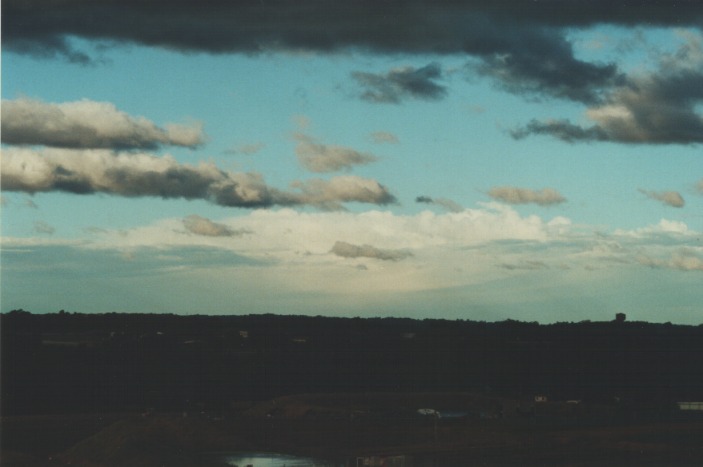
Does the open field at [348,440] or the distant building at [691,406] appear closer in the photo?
the open field at [348,440]

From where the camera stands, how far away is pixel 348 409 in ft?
400

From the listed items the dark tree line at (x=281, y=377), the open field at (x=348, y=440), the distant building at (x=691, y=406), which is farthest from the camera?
the dark tree line at (x=281, y=377)

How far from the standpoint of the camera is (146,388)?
15388 centimetres

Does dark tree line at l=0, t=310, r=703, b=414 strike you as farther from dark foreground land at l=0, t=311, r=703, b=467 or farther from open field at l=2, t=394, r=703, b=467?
open field at l=2, t=394, r=703, b=467

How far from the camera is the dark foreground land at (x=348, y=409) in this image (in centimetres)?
8181

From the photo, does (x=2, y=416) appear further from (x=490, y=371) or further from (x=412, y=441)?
(x=490, y=371)

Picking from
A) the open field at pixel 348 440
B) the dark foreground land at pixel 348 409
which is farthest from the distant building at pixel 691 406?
the open field at pixel 348 440

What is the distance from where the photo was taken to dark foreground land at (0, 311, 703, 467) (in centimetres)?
8181

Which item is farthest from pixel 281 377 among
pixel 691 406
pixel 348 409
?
pixel 691 406

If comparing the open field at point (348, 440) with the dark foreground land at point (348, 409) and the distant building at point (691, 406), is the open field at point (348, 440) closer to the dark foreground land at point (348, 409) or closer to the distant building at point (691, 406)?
the dark foreground land at point (348, 409)

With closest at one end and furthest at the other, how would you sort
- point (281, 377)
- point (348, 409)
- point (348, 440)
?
point (348, 440), point (348, 409), point (281, 377)

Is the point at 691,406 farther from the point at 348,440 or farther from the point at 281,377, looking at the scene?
the point at 281,377

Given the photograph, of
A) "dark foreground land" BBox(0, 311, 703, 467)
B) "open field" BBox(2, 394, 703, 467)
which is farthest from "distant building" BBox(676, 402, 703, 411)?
"open field" BBox(2, 394, 703, 467)

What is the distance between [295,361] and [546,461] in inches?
4884
